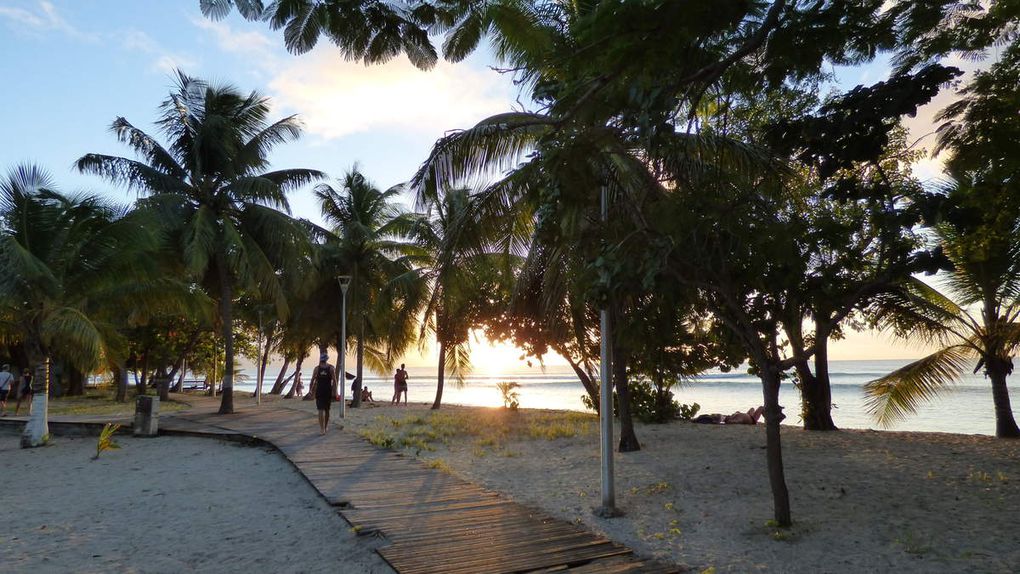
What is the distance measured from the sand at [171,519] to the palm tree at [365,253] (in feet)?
33.8

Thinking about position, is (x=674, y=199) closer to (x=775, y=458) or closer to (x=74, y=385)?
(x=775, y=458)

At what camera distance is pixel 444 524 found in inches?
226

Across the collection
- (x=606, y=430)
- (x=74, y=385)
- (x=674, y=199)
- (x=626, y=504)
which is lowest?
(x=626, y=504)

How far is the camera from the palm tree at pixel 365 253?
66.3 feet

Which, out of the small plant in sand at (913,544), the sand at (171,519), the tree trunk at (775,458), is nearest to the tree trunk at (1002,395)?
the small plant in sand at (913,544)

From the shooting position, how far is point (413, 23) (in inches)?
215

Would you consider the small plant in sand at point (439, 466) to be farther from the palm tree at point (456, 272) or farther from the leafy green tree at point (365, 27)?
the leafy green tree at point (365, 27)

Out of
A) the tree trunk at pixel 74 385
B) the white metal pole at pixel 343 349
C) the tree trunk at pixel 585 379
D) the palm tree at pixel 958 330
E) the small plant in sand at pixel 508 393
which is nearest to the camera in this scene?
the palm tree at pixel 958 330

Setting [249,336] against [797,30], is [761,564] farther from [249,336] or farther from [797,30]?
[249,336]

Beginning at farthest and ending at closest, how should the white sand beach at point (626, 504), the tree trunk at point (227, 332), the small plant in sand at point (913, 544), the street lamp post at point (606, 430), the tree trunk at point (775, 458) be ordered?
1. the tree trunk at point (227, 332)
2. the street lamp post at point (606, 430)
3. the tree trunk at point (775, 458)
4. the white sand beach at point (626, 504)
5. the small plant in sand at point (913, 544)

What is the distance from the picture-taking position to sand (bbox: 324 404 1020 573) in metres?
4.96

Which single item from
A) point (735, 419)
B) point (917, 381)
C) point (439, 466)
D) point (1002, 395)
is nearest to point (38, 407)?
point (439, 466)

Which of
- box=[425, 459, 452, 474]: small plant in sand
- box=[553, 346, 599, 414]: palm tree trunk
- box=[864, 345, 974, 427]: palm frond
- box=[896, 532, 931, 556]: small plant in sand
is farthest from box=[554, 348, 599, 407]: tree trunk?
box=[896, 532, 931, 556]: small plant in sand

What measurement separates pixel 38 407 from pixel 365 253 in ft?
34.5
